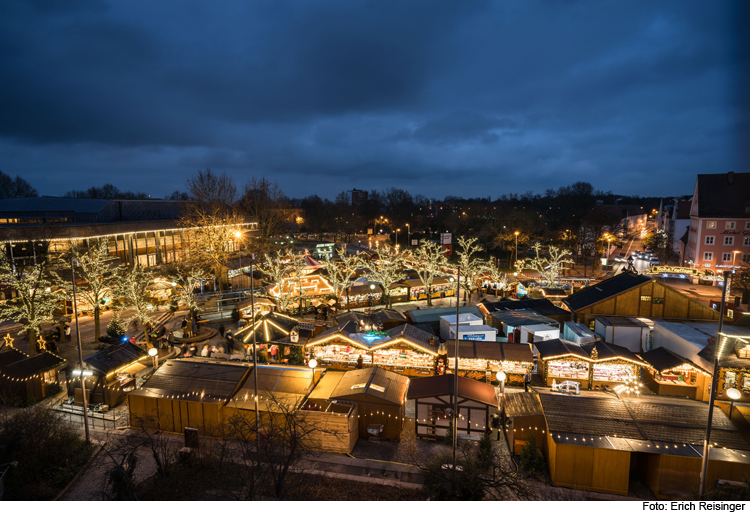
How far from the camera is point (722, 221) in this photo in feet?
147

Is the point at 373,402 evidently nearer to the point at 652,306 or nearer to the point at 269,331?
the point at 269,331

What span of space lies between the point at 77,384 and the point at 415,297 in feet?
78.7

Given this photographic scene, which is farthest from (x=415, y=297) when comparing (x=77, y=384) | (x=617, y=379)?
(x=77, y=384)

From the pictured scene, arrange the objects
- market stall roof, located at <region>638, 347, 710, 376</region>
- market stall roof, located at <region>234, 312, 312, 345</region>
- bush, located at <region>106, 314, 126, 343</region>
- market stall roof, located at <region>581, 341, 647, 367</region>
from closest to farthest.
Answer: market stall roof, located at <region>638, 347, 710, 376</region> → market stall roof, located at <region>581, 341, 647, 367</region> → market stall roof, located at <region>234, 312, 312, 345</region> → bush, located at <region>106, 314, 126, 343</region>

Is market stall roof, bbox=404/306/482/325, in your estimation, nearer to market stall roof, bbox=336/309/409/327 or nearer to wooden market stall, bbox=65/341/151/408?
market stall roof, bbox=336/309/409/327

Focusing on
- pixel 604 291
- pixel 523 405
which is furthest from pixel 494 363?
pixel 604 291

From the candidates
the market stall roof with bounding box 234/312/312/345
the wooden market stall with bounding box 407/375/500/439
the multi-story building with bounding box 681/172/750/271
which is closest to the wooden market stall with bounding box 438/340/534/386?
the wooden market stall with bounding box 407/375/500/439

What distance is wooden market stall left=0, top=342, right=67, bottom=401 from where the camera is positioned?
51.2ft

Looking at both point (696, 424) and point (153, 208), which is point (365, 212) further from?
point (696, 424)

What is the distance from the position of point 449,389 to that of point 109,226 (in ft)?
116

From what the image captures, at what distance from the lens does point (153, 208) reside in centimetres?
5234

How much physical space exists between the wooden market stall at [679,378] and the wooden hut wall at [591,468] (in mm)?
7551

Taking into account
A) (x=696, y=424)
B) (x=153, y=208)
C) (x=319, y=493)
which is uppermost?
(x=153, y=208)

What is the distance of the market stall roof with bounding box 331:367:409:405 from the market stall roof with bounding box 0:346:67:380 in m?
13.2
